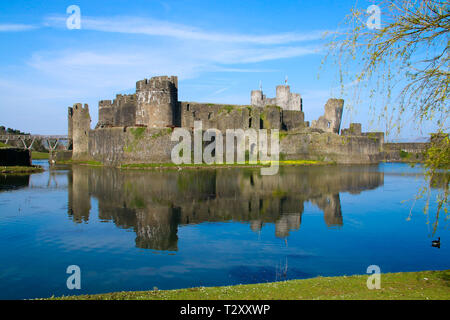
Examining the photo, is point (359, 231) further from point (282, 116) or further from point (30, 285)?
point (282, 116)

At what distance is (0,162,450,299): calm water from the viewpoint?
27.1ft

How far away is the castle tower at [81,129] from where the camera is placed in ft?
153

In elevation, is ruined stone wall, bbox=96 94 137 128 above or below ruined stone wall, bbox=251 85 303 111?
below

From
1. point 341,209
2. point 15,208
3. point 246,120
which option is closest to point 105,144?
point 246,120

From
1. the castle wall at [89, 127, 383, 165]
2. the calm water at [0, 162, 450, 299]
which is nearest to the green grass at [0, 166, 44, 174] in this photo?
the castle wall at [89, 127, 383, 165]

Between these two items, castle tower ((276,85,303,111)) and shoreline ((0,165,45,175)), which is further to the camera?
castle tower ((276,85,303,111))

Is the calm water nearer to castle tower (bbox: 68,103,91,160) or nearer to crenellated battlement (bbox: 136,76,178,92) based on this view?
crenellated battlement (bbox: 136,76,178,92)

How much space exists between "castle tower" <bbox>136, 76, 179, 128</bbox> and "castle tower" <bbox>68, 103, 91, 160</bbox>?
1094 cm

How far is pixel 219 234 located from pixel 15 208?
8.93 metres

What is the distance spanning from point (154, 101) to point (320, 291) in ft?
112

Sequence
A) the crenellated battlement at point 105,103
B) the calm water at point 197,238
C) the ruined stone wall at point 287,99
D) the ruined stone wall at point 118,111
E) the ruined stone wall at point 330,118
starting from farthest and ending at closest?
the ruined stone wall at point 287,99, the ruined stone wall at point 330,118, the crenellated battlement at point 105,103, the ruined stone wall at point 118,111, the calm water at point 197,238

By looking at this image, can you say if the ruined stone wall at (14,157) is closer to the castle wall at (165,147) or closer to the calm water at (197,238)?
the castle wall at (165,147)

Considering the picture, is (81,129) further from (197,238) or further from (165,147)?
(197,238)

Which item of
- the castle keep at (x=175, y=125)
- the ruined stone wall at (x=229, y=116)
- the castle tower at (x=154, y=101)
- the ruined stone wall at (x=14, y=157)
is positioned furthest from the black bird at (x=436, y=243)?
the ruined stone wall at (x=229, y=116)
